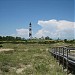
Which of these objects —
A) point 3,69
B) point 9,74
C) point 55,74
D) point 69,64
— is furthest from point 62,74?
point 3,69

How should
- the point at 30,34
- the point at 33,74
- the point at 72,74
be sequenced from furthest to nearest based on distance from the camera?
the point at 30,34, the point at 33,74, the point at 72,74

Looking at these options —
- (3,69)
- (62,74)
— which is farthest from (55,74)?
(3,69)

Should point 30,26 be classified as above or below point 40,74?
above

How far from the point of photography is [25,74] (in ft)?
41.3

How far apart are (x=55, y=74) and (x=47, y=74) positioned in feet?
2.05

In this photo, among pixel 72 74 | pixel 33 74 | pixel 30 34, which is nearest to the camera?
pixel 72 74

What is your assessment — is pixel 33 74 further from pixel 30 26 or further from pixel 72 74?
pixel 30 26

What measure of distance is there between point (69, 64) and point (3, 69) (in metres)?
4.70

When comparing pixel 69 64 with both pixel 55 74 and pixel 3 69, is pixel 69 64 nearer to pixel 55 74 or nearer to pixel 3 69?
pixel 55 74

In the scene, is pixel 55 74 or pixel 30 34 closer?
pixel 55 74

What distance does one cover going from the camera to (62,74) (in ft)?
38.0

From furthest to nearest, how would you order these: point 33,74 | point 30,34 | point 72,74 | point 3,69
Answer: point 30,34 < point 3,69 < point 33,74 < point 72,74

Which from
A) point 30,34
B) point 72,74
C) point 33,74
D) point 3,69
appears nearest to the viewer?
point 72,74

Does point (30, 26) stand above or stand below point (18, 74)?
above
